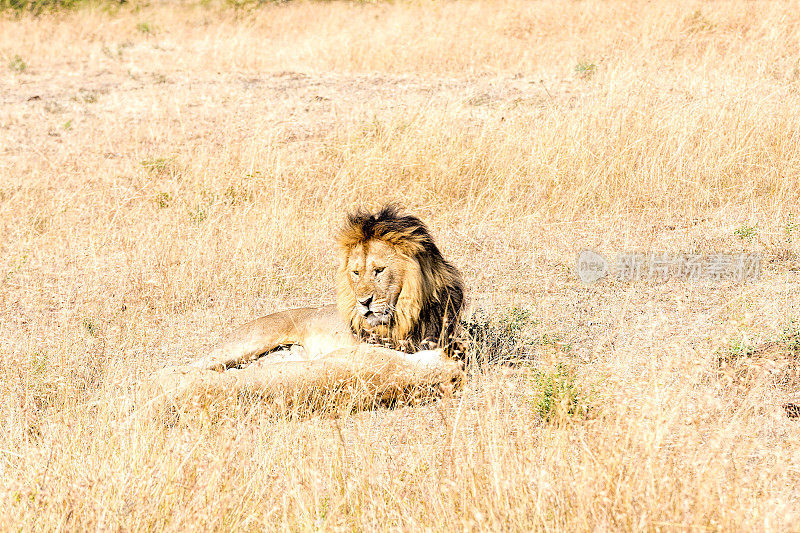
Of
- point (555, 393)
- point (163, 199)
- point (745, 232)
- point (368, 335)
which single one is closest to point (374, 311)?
point (368, 335)

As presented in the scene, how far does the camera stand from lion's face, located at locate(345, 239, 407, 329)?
15.1 feet

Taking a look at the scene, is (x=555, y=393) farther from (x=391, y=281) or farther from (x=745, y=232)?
(x=745, y=232)

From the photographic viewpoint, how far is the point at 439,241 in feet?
23.7

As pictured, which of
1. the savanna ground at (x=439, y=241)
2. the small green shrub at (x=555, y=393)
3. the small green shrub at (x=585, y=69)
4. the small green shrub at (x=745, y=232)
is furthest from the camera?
the small green shrub at (x=585, y=69)

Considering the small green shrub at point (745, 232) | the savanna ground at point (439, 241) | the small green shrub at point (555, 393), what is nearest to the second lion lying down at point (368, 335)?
the savanna ground at point (439, 241)

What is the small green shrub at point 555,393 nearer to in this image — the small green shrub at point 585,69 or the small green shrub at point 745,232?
the small green shrub at point 745,232

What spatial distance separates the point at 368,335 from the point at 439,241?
249 cm

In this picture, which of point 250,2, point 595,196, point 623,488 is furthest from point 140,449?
point 250,2

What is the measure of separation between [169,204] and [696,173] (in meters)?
4.85

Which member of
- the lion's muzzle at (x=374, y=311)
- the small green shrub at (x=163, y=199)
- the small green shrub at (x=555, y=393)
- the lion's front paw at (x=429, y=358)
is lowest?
the small green shrub at (x=163, y=199)

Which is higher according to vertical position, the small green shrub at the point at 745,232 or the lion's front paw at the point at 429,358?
the lion's front paw at the point at 429,358

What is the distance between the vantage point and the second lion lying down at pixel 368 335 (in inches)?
172

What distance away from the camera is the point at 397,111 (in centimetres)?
994

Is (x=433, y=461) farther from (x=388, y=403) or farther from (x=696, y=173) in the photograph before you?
(x=696, y=173)
